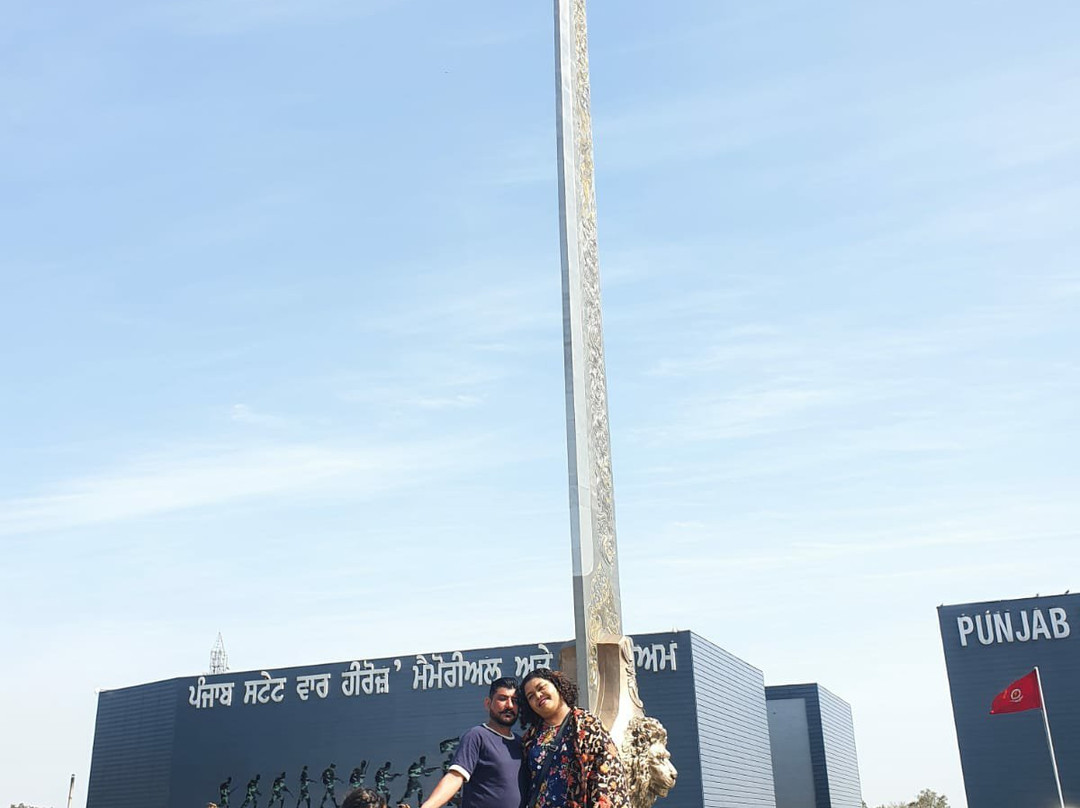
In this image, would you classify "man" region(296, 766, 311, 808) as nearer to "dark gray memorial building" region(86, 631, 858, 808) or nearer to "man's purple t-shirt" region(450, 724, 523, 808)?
"dark gray memorial building" region(86, 631, 858, 808)

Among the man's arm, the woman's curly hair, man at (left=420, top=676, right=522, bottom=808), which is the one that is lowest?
the man's arm

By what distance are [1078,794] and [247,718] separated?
57.4 ft

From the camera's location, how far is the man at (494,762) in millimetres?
3264

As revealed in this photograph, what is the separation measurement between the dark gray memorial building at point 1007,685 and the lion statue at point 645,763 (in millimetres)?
17336

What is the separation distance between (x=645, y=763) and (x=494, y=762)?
226cm

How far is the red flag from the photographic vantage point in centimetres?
1527

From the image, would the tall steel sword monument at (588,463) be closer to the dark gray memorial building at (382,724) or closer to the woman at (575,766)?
the woman at (575,766)

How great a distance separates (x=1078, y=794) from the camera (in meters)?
19.6

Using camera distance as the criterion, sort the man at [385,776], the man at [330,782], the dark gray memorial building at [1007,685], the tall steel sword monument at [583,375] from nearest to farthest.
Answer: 1. the tall steel sword monument at [583,375]
2. the dark gray memorial building at [1007,685]
3. the man at [385,776]
4. the man at [330,782]

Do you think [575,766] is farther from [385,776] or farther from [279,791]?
[279,791]

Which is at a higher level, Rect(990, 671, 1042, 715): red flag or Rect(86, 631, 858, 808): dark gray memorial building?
Rect(86, 631, 858, 808): dark gray memorial building

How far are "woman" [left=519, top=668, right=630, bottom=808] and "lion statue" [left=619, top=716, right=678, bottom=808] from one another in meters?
2.42

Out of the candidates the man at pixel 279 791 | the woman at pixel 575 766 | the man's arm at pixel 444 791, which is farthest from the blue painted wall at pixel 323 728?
the woman at pixel 575 766

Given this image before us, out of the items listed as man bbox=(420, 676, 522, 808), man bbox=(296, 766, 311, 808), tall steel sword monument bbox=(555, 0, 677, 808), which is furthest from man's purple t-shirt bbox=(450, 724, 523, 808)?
man bbox=(296, 766, 311, 808)
